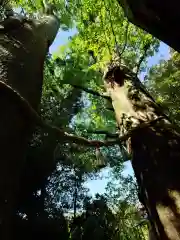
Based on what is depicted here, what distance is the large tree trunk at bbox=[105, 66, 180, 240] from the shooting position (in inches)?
91.7

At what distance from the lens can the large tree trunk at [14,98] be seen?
1.74 meters

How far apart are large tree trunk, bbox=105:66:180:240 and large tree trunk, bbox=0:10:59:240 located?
1.06m

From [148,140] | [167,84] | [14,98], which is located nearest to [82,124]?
[167,84]

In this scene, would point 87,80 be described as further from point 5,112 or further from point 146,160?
point 5,112

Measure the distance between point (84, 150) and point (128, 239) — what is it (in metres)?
2.66

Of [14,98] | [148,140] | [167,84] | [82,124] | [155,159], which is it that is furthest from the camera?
[82,124]

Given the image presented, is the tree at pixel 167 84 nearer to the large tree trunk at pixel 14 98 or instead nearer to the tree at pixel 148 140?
the tree at pixel 148 140

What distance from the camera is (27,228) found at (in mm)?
5637

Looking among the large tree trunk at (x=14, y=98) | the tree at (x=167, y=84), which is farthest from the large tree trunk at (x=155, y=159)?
the tree at (x=167, y=84)

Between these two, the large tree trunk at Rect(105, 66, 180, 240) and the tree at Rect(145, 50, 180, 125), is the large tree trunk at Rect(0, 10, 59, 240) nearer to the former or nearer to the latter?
the large tree trunk at Rect(105, 66, 180, 240)

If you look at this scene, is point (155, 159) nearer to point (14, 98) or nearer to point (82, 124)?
point (14, 98)

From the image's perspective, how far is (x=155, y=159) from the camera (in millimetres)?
2703

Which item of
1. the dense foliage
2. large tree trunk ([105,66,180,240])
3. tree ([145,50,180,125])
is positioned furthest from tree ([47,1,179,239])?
tree ([145,50,180,125])

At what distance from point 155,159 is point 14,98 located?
130 centimetres
